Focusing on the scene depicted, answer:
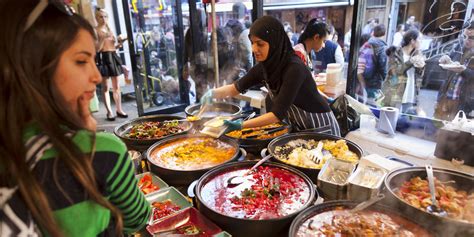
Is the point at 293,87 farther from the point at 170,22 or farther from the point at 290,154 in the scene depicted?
the point at 170,22

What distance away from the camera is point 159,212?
158cm

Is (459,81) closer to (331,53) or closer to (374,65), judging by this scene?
(374,65)

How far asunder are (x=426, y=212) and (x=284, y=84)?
1.35 metres

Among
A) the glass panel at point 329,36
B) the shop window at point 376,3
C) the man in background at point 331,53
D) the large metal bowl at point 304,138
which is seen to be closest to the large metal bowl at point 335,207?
the large metal bowl at point 304,138

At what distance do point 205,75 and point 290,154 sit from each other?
4947 millimetres

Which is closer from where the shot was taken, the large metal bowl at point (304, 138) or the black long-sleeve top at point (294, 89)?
the large metal bowl at point (304, 138)

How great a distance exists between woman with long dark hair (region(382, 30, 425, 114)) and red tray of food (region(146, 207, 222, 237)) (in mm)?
4079

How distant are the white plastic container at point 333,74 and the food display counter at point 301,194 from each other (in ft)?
Result: 7.11

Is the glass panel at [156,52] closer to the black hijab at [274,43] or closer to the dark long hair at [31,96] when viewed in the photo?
the black hijab at [274,43]

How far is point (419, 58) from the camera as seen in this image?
4324 millimetres

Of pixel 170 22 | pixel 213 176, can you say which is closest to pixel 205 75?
pixel 170 22

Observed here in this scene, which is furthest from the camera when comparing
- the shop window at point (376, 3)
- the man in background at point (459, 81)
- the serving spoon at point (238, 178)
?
the shop window at point (376, 3)

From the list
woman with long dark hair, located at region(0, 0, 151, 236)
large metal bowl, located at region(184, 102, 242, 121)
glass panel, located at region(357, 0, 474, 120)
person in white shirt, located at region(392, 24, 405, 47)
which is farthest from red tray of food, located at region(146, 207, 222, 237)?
person in white shirt, located at region(392, 24, 405, 47)

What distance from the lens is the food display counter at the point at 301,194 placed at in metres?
1.38
